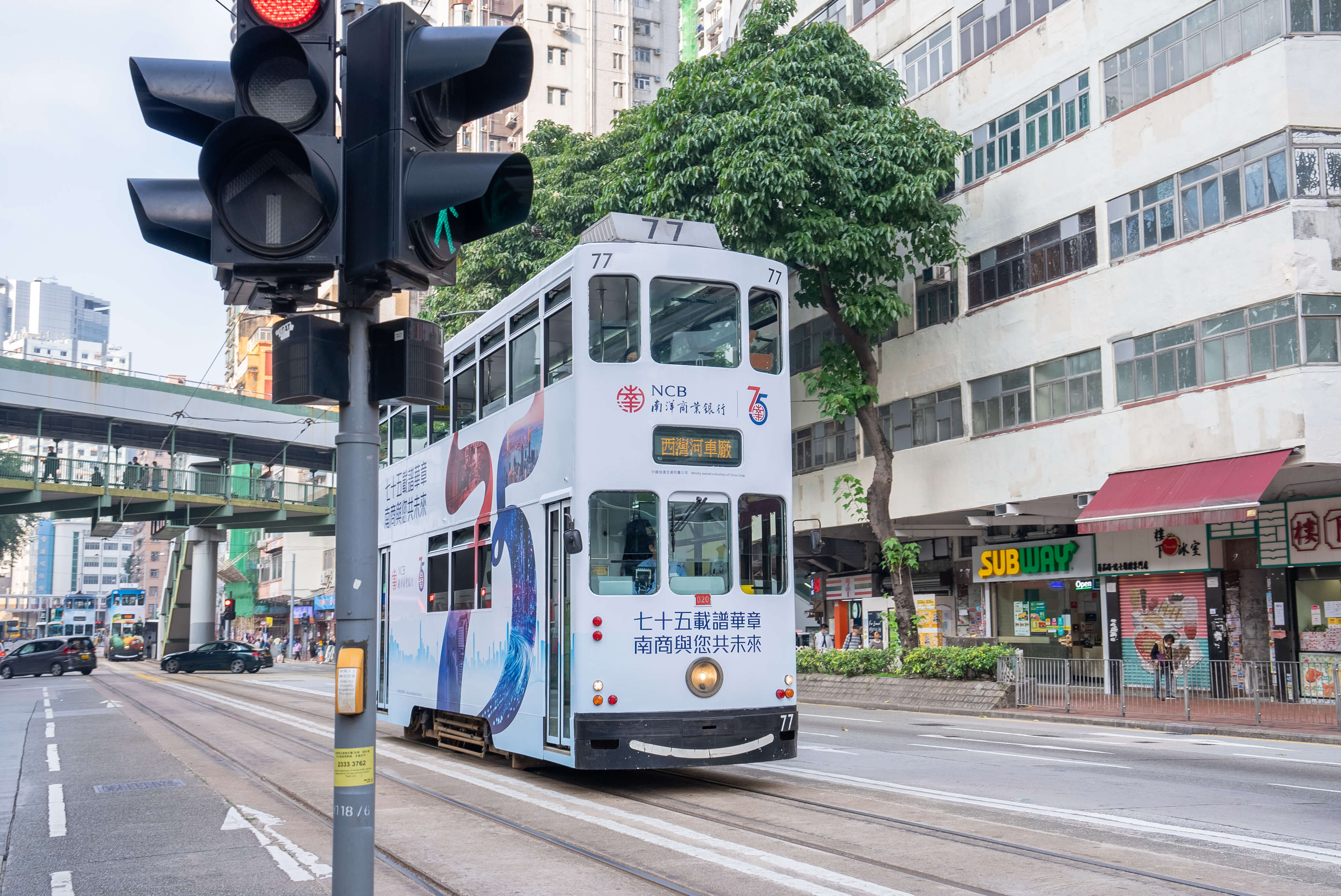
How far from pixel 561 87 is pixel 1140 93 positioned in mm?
56651

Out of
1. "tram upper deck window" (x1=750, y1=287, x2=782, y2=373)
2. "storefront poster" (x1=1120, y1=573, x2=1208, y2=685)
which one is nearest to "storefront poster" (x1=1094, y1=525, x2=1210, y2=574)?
"storefront poster" (x1=1120, y1=573, x2=1208, y2=685)

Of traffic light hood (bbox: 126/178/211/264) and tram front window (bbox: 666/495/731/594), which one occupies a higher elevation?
traffic light hood (bbox: 126/178/211/264)

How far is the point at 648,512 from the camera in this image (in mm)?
10953

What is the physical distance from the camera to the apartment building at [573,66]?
7612 centimetres

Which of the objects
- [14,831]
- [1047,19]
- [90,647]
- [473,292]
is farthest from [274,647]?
[14,831]

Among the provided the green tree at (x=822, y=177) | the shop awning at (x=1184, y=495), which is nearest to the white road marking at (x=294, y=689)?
the green tree at (x=822, y=177)

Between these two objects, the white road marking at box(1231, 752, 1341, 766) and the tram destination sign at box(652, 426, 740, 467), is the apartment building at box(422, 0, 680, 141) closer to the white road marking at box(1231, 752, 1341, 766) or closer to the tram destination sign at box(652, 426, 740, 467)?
the white road marking at box(1231, 752, 1341, 766)

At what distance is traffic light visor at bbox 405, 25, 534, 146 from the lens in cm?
394

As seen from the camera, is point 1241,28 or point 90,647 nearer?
point 1241,28

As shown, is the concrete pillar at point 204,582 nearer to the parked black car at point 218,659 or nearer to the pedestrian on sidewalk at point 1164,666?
the parked black car at point 218,659

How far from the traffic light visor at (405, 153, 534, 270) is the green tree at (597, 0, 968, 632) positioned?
2271 centimetres

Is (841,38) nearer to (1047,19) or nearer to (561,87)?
(1047,19)

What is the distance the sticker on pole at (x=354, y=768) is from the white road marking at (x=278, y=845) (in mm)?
4201

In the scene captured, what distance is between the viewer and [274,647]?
8031cm
